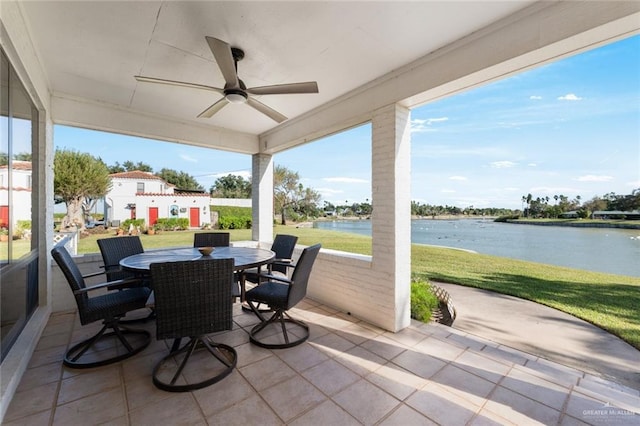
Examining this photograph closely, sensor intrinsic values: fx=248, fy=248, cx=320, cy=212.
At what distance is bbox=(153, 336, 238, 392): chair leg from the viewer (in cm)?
184

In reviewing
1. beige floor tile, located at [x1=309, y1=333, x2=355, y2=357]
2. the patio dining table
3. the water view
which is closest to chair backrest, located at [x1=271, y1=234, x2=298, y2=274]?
the patio dining table

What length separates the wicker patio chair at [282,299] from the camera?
245cm

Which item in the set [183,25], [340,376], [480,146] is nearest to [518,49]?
[183,25]

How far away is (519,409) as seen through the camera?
1.67m

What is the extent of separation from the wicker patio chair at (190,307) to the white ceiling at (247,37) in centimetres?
192

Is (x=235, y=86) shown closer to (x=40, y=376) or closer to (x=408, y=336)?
(x=40, y=376)

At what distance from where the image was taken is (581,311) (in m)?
3.95

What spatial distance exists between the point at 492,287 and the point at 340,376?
4.88m

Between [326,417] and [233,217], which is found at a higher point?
[233,217]

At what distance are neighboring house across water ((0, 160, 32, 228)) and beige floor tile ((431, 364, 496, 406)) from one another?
145 inches

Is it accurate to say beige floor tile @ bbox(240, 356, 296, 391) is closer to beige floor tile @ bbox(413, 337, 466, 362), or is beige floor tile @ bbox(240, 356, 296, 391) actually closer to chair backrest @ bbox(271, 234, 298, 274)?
beige floor tile @ bbox(413, 337, 466, 362)

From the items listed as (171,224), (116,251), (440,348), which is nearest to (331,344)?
(440,348)

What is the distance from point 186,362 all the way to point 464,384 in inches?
88.0

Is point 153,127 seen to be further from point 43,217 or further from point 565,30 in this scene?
point 565,30
